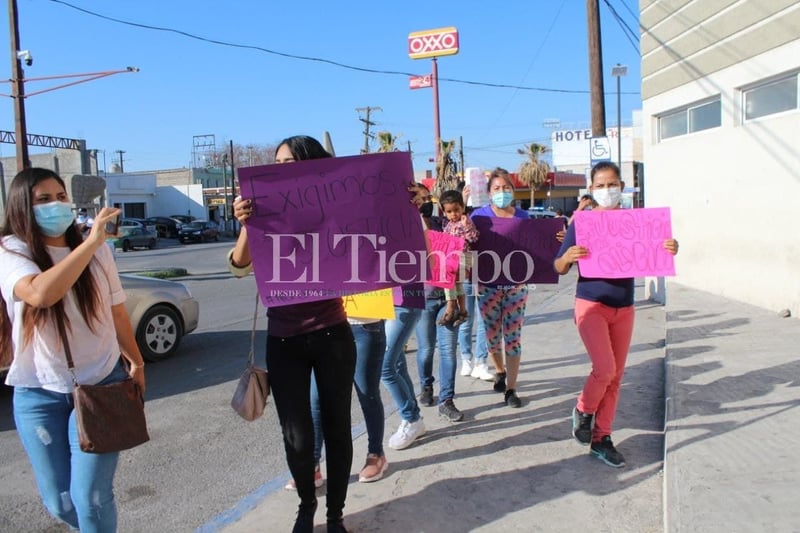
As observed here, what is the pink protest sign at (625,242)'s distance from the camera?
3.96m

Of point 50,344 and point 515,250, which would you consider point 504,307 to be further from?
point 50,344

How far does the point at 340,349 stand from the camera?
3092 millimetres

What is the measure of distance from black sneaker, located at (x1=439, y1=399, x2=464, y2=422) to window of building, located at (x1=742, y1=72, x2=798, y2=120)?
20.6 ft

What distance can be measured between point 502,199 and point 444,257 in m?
0.87

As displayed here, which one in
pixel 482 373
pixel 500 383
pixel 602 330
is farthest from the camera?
pixel 482 373

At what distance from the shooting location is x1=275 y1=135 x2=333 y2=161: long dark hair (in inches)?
121

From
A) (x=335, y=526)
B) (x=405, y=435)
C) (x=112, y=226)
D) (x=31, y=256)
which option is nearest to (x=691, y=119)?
→ (x=405, y=435)

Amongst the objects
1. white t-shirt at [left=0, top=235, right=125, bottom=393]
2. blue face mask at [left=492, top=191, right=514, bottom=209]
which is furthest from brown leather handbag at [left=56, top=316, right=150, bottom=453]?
blue face mask at [left=492, top=191, right=514, bottom=209]

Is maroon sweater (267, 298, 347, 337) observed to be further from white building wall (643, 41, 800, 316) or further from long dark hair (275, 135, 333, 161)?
white building wall (643, 41, 800, 316)

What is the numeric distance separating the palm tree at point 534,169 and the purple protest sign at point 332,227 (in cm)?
4839

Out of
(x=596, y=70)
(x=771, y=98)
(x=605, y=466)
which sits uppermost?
(x=596, y=70)

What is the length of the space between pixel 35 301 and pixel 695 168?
9.86 metres

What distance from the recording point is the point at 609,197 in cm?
412

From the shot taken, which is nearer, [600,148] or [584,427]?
[584,427]
